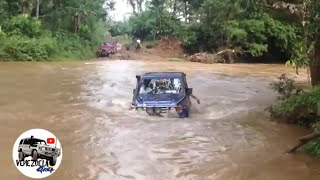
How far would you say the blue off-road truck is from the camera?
492 inches

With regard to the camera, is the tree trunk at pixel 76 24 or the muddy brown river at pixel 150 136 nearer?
the muddy brown river at pixel 150 136

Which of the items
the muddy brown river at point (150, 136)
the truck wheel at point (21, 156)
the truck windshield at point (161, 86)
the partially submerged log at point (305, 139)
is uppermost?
the truck windshield at point (161, 86)

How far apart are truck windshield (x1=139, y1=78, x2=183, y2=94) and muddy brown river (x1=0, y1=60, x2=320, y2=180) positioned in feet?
2.63

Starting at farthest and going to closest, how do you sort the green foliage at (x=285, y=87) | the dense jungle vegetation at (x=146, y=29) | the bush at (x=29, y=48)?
the dense jungle vegetation at (x=146, y=29)
the bush at (x=29, y=48)
the green foliage at (x=285, y=87)

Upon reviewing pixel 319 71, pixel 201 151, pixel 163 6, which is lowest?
pixel 201 151

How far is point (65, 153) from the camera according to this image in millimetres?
9039

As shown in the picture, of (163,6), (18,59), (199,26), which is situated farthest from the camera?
(163,6)

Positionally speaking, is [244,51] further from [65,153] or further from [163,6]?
[65,153]

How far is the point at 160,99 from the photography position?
12734 millimetres

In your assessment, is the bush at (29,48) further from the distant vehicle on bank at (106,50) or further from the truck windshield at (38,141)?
the truck windshield at (38,141)

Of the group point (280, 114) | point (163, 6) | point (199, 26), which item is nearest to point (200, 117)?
point (280, 114)

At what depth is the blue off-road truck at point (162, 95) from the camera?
12.5 meters

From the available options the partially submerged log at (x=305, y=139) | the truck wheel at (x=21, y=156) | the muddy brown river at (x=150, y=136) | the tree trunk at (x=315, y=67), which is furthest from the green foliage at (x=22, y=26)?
the truck wheel at (x=21, y=156)

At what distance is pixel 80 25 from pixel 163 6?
29.7 feet
